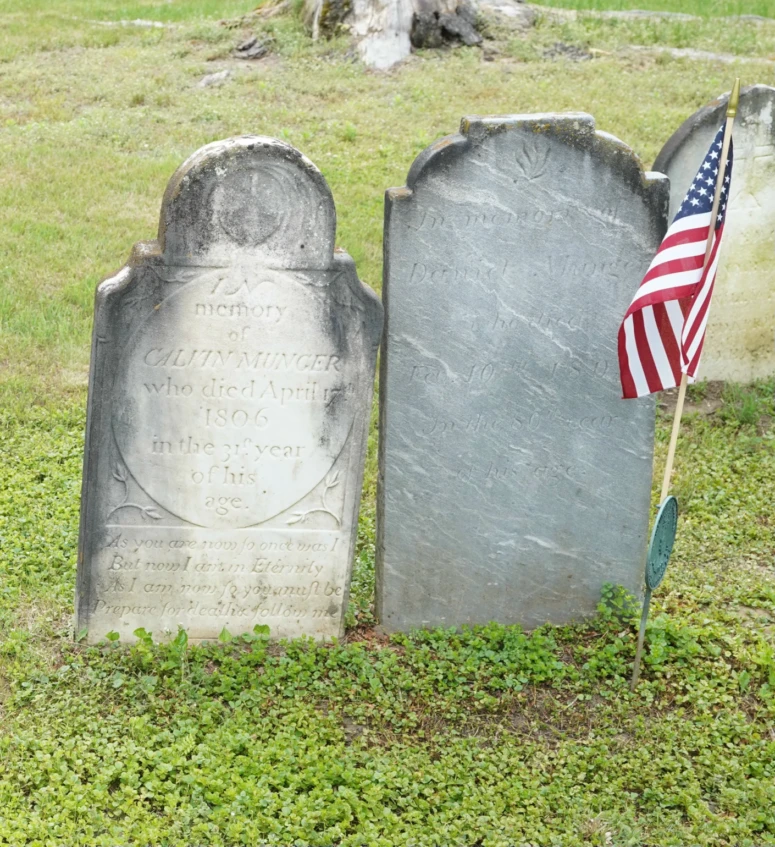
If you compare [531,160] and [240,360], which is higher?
[531,160]

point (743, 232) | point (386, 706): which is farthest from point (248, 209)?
point (743, 232)

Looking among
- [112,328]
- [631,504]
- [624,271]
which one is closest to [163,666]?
[112,328]

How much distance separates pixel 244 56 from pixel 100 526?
11.8m

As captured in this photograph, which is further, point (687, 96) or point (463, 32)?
point (463, 32)

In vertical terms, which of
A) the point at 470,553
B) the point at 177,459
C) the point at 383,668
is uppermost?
the point at 177,459

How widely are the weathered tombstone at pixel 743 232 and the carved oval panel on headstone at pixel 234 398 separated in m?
3.61

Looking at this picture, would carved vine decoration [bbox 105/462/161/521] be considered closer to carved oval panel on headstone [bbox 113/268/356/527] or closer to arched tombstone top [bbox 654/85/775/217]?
carved oval panel on headstone [bbox 113/268/356/527]

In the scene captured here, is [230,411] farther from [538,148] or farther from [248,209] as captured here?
[538,148]

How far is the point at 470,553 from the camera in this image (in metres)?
5.20

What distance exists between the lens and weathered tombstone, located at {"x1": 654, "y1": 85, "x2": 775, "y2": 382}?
7.18 m

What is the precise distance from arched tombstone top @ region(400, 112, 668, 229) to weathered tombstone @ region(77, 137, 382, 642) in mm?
499

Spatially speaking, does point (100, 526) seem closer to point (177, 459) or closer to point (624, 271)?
point (177, 459)

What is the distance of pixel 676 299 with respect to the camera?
4.55 meters

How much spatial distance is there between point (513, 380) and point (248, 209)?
139 cm
